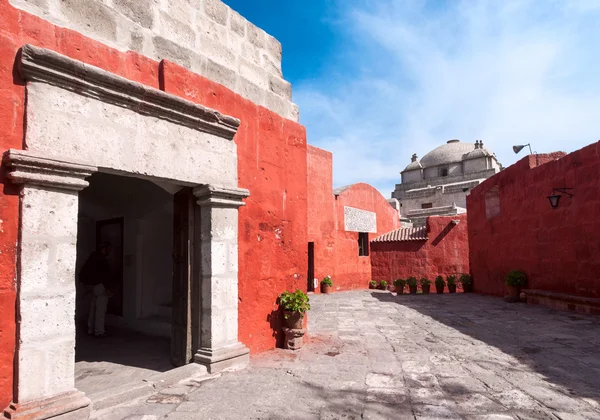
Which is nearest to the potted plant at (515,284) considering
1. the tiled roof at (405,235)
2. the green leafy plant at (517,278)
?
Result: the green leafy plant at (517,278)

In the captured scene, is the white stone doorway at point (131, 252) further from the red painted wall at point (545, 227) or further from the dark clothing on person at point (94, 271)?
the red painted wall at point (545, 227)

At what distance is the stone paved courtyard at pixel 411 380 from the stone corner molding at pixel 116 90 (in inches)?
95.2

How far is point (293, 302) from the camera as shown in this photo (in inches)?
177

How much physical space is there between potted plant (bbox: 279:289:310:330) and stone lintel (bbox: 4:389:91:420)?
90.1 inches

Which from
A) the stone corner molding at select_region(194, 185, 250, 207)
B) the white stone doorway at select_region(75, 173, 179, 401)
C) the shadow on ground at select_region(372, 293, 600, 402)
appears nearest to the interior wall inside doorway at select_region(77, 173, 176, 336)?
the white stone doorway at select_region(75, 173, 179, 401)

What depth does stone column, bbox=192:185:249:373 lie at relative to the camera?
12.2 ft

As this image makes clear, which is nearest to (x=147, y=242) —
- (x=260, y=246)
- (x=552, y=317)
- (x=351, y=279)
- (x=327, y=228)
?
(x=260, y=246)

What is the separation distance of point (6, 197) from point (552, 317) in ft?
25.4

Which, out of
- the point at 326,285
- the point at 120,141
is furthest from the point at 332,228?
the point at 120,141

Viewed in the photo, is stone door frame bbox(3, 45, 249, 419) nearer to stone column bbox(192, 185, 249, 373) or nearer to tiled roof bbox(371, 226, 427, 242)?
stone column bbox(192, 185, 249, 373)

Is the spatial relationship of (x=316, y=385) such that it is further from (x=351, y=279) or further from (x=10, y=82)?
(x=351, y=279)

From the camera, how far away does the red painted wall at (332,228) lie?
13.6 m

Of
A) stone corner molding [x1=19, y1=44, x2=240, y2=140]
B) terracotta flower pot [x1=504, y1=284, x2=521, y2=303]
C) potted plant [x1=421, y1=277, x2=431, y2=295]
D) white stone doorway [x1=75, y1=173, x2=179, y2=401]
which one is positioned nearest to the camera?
stone corner molding [x1=19, y1=44, x2=240, y2=140]

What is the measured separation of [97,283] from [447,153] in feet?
113
